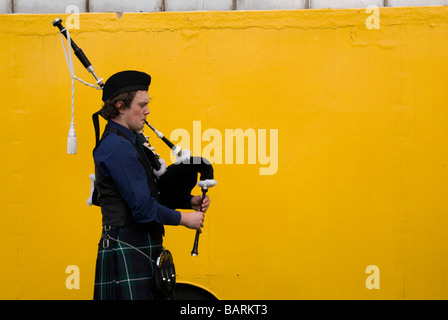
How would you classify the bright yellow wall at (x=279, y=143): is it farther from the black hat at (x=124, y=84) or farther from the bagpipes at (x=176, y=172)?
the black hat at (x=124, y=84)

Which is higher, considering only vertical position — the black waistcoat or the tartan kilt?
the black waistcoat

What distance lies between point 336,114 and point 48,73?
182 centimetres

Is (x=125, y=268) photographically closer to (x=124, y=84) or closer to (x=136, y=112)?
(x=136, y=112)

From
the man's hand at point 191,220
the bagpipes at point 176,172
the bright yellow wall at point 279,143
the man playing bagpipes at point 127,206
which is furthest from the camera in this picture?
the bright yellow wall at point 279,143

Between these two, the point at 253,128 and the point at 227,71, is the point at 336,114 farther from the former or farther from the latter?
the point at 227,71

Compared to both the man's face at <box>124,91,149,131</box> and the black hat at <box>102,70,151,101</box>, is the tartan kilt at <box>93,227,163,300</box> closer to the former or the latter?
the man's face at <box>124,91,149,131</box>

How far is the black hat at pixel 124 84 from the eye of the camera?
7.85 ft

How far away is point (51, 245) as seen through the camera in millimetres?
3266

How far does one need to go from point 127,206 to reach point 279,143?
1193 millimetres

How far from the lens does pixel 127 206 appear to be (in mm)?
2342

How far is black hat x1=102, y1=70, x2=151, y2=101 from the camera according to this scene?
2.39 meters

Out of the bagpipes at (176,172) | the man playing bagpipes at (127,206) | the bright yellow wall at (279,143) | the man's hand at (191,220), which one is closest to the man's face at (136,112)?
the man playing bagpipes at (127,206)

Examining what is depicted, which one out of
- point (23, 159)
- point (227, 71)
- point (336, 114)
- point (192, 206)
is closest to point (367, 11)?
point (336, 114)

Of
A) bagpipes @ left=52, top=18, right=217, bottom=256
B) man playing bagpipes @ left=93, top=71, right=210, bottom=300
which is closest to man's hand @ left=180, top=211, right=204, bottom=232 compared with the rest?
man playing bagpipes @ left=93, top=71, right=210, bottom=300
